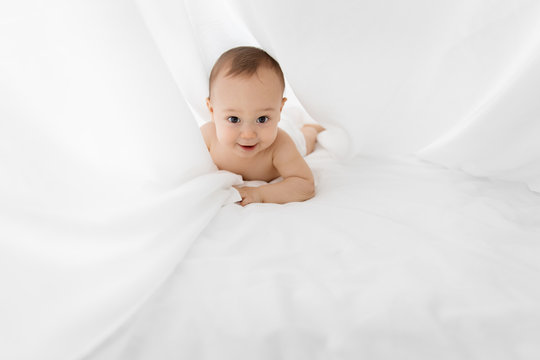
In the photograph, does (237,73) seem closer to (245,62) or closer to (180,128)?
(245,62)

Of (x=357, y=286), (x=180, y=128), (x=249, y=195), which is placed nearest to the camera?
(x=357, y=286)

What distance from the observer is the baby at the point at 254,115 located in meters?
0.94

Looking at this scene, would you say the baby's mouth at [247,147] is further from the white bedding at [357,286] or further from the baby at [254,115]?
the white bedding at [357,286]

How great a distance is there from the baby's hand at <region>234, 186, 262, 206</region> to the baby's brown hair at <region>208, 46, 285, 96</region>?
11.2 inches

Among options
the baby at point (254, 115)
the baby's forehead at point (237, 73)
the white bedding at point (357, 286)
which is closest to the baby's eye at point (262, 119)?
the baby at point (254, 115)

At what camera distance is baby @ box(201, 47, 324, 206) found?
37.1 inches

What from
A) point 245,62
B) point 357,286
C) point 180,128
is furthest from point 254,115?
point 357,286

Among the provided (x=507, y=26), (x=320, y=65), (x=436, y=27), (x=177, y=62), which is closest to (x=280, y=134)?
(x=320, y=65)

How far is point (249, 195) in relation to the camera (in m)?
0.93

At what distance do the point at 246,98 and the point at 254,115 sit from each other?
5 centimetres

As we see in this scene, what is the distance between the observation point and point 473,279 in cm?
58

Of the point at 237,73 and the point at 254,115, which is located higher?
the point at 237,73

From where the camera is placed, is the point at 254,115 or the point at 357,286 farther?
the point at 254,115

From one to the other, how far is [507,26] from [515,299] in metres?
0.63
